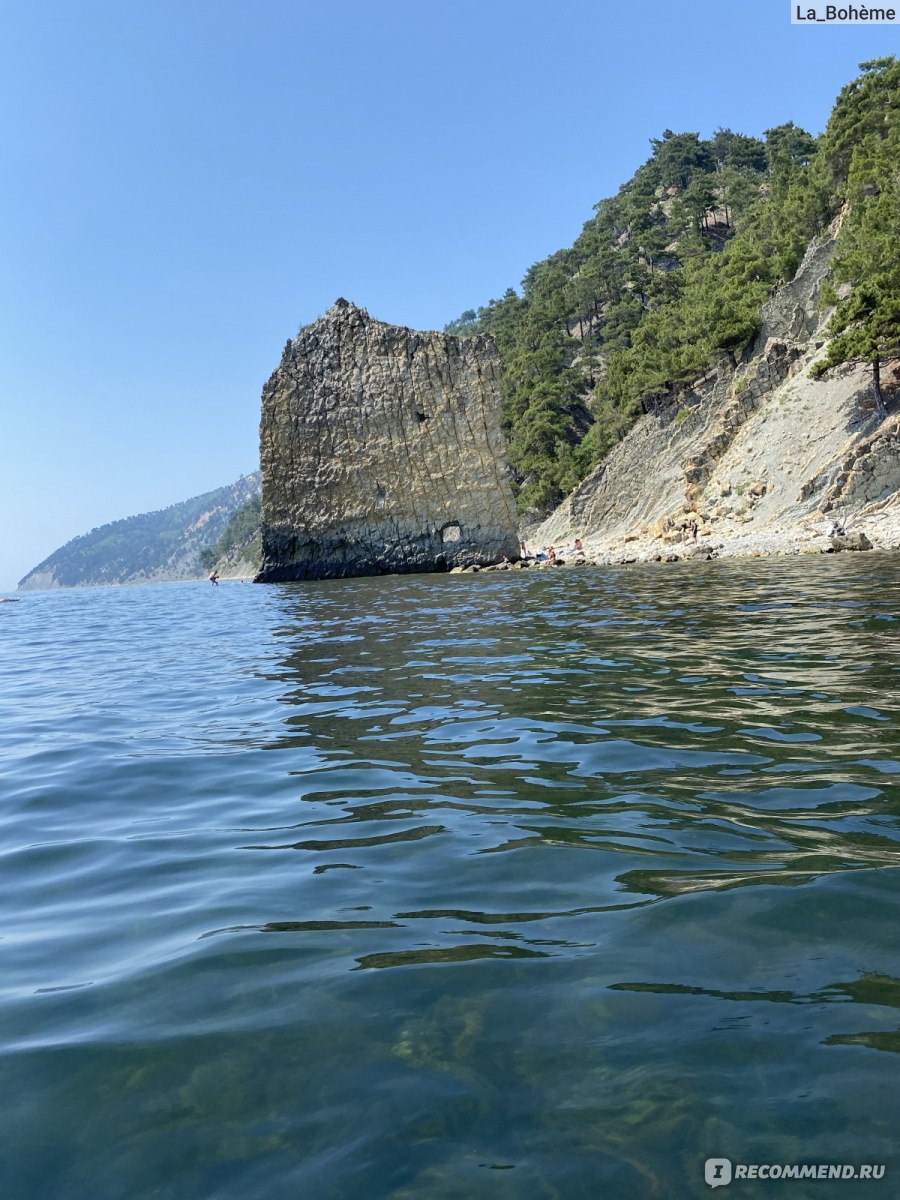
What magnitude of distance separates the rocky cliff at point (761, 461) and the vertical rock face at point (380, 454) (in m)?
8.85

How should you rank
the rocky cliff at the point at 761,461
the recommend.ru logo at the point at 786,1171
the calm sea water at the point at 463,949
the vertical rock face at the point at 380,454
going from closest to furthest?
1. the recommend.ru logo at the point at 786,1171
2. the calm sea water at the point at 463,949
3. the rocky cliff at the point at 761,461
4. the vertical rock face at the point at 380,454

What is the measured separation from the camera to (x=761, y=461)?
1709 inches

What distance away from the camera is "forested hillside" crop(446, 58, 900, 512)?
133 ft

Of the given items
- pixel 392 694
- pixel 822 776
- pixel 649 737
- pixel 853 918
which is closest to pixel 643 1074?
pixel 853 918

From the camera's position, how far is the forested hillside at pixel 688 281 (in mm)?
40625

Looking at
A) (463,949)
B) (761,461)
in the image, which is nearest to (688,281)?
(761,461)

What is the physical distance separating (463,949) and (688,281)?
78.6m

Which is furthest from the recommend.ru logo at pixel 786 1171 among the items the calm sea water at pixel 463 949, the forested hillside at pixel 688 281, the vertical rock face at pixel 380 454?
the vertical rock face at pixel 380 454

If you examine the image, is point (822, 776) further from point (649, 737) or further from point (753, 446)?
point (753, 446)

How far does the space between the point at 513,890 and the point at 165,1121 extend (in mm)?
1852

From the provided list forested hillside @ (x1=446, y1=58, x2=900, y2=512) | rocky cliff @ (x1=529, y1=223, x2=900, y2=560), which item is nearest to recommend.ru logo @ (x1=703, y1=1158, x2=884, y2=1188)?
rocky cliff @ (x1=529, y1=223, x2=900, y2=560)

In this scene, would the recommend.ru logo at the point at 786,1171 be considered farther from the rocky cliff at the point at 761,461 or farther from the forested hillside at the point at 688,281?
the forested hillside at the point at 688,281

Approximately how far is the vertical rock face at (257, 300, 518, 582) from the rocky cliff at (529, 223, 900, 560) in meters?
8.85

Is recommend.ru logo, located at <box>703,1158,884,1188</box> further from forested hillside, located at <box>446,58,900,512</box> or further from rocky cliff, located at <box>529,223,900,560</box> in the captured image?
forested hillside, located at <box>446,58,900,512</box>
